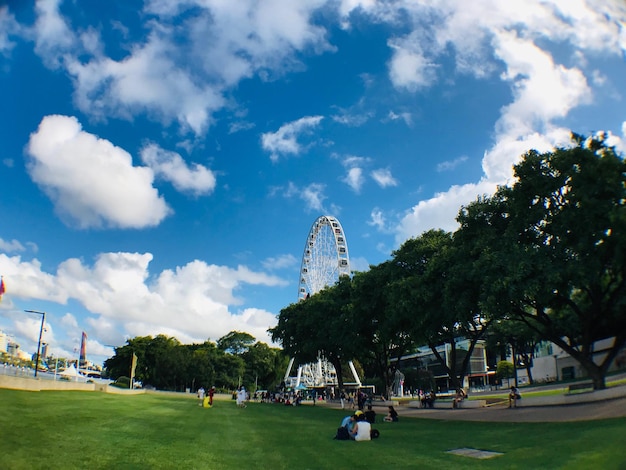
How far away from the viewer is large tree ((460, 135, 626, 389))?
24.2 metres

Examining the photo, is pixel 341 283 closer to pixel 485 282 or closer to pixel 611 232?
pixel 485 282

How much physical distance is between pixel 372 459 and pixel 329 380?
9220 cm

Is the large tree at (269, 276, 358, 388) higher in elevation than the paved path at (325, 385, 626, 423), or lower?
higher

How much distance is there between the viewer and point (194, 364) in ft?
346

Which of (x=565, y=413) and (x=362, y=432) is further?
→ (x=565, y=413)

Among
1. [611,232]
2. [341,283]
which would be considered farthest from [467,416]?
[341,283]

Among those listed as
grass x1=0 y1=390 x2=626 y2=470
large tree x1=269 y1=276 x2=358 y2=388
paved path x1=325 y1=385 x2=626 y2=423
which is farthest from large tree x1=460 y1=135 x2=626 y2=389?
large tree x1=269 y1=276 x2=358 y2=388

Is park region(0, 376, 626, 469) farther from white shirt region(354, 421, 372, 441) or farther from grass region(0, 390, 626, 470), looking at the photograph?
white shirt region(354, 421, 372, 441)

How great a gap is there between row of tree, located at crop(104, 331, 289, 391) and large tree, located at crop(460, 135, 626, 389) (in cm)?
6649

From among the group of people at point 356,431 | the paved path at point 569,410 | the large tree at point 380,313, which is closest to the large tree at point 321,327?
the large tree at point 380,313

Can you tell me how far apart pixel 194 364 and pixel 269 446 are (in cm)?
9372

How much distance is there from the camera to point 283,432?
74.3 feet

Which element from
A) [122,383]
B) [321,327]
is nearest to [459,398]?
[321,327]

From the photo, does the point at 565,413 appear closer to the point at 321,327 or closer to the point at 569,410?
the point at 569,410
